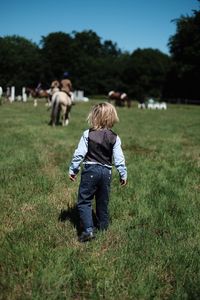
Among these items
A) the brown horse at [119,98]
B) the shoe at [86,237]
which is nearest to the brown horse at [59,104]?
the shoe at [86,237]

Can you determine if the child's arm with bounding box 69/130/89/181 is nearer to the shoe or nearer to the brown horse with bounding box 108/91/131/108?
the shoe

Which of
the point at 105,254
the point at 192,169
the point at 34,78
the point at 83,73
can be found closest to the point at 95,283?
the point at 105,254

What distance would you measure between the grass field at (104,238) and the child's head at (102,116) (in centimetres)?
142

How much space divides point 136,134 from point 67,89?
4.72 m

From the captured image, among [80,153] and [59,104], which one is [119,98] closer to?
[59,104]

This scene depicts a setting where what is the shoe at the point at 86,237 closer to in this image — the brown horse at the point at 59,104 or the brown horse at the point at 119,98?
the brown horse at the point at 59,104

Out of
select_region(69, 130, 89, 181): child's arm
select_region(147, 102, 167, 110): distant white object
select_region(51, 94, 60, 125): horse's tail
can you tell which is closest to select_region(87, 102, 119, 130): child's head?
select_region(69, 130, 89, 181): child's arm

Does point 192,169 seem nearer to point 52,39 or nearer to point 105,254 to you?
point 105,254

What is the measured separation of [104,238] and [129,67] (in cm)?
10086

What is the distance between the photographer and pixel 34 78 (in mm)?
88500

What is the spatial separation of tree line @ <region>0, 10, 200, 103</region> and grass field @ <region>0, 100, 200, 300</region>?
204ft

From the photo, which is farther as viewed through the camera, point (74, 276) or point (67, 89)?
point (67, 89)

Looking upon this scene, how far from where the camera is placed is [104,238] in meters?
5.46

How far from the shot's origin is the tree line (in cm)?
7362
